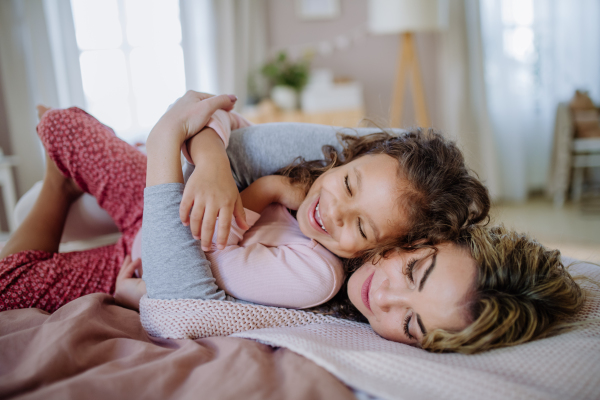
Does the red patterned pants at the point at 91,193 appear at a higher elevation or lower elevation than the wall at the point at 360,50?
lower

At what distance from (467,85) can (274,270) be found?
330cm

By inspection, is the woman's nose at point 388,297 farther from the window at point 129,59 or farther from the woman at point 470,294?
the window at point 129,59

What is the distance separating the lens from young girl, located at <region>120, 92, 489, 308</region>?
2.62 ft

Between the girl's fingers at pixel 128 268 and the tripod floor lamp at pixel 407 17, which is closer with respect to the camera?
the girl's fingers at pixel 128 268

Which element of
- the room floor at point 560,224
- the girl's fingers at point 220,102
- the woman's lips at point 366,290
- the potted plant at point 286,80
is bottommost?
the room floor at point 560,224

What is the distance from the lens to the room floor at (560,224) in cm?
219

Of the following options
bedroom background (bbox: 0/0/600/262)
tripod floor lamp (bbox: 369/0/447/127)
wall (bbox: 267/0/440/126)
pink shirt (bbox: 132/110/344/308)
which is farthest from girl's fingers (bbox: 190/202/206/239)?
wall (bbox: 267/0/440/126)

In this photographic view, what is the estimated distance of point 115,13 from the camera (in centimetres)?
285

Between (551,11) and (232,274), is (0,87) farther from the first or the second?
(551,11)

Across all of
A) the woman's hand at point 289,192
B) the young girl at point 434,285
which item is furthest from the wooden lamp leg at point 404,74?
the young girl at point 434,285

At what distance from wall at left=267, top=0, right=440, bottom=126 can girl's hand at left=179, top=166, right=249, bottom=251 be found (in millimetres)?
2684

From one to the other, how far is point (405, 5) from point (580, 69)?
1.91 meters

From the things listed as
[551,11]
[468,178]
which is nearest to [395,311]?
[468,178]

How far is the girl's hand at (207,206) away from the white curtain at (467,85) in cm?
306
